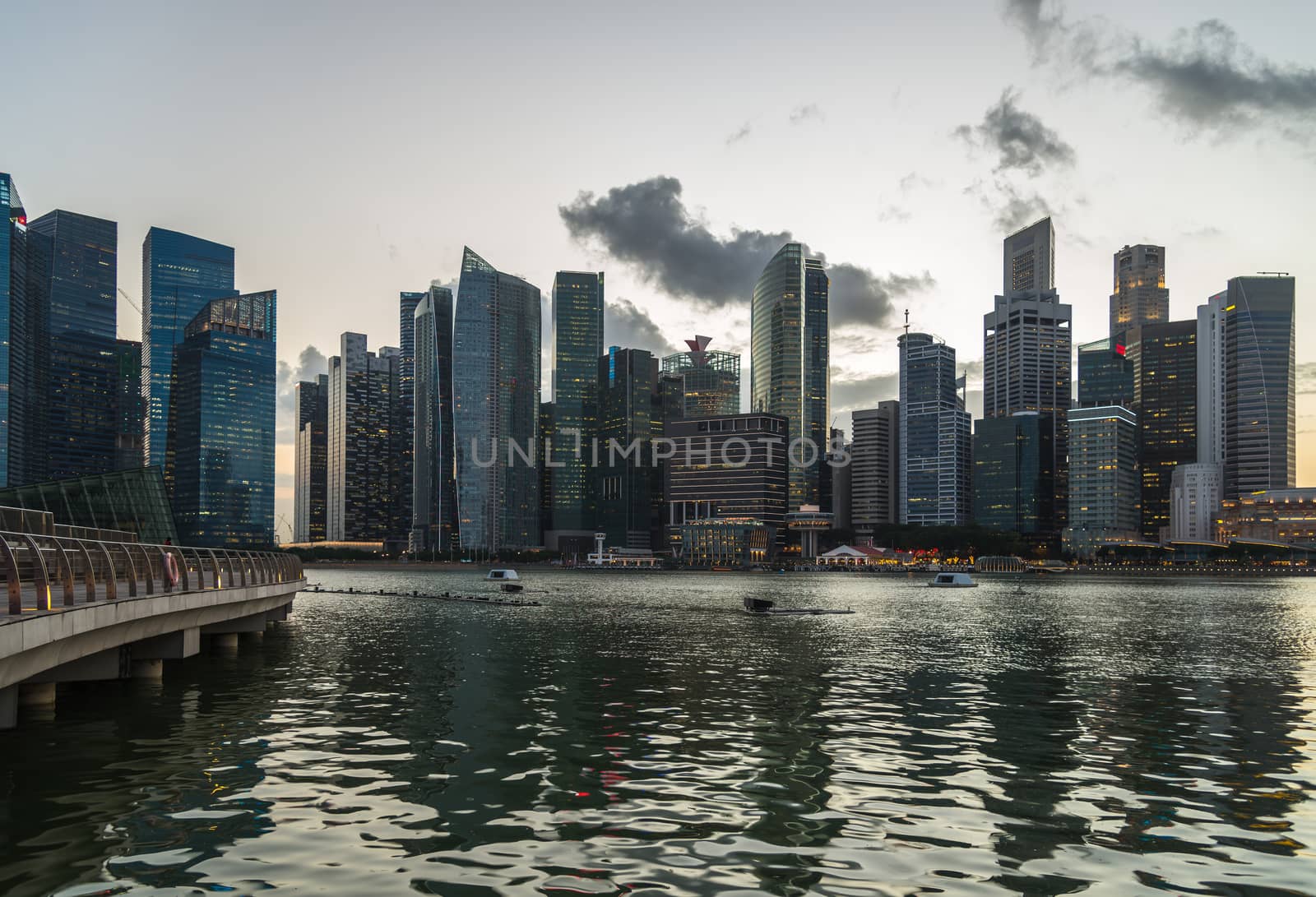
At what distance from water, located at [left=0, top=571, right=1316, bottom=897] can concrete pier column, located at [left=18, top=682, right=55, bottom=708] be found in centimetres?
57

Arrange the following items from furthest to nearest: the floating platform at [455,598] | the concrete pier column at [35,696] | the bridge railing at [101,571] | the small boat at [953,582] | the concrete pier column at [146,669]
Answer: the small boat at [953,582]
the floating platform at [455,598]
the concrete pier column at [146,669]
the concrete pier column at [35,696]
the bridge railing at [101,571]

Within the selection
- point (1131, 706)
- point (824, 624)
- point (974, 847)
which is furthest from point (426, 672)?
point (824, 624)

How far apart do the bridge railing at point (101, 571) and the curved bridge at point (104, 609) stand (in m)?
0.05

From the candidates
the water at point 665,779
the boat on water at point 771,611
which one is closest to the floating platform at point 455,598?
the boat on water at point 771,611

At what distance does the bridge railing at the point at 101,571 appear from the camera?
22.5m

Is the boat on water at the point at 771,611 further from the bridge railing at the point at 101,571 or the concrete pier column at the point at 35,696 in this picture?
the concrete pier column at the point at 35,696

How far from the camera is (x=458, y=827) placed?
17.7 meters

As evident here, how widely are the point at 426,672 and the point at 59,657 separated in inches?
733

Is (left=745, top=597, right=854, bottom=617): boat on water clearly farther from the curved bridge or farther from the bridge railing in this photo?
the curved bridge

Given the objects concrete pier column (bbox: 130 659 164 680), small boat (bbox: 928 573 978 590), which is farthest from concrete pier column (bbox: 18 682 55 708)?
small boat (bbox: 928 573 978 590)

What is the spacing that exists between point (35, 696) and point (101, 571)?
5.01 metres

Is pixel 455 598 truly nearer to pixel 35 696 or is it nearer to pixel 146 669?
pixel 146 669

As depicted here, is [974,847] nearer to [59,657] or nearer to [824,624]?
[59,657]

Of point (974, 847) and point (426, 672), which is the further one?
point (426, 672)
